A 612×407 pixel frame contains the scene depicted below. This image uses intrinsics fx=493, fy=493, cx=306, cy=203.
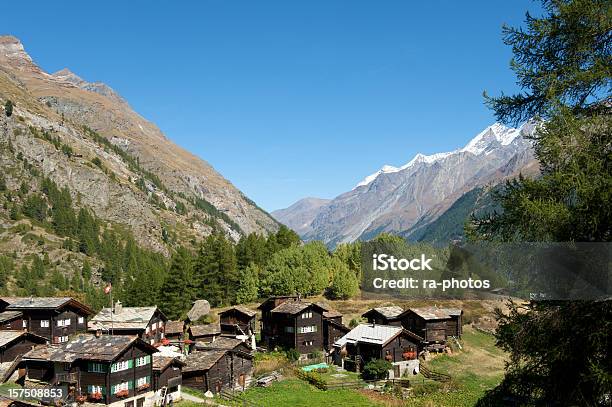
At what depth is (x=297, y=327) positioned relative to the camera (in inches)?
2662

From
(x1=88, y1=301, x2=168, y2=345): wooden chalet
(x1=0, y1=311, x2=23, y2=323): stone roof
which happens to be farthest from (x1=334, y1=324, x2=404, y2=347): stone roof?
(x1=0, y1=311, x2=23, y2=323): stone roof

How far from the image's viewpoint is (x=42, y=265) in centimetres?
16462

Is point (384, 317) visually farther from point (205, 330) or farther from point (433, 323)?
point (205, 330)

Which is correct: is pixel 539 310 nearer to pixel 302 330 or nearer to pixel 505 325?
pixel 505 325

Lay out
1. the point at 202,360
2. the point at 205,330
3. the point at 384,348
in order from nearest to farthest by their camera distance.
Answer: the point at 202,360, the point at 384,348, the point at 205,330

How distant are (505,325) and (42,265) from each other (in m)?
178

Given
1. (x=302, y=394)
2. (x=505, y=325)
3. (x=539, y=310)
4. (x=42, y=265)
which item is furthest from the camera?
(x=42, y=265)

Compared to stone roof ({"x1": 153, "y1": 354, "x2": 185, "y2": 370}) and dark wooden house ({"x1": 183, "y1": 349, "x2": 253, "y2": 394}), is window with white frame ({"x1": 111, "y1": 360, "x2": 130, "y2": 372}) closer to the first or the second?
stone roof ({"x1": 153, "y1": 354, "x2": 185, "y2": 370})

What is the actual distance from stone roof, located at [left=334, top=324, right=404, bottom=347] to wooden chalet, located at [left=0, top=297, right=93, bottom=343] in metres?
36.9

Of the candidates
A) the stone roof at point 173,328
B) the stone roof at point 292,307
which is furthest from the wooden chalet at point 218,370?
the stone roof at point 173,328

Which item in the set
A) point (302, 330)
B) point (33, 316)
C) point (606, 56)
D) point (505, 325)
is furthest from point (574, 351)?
point (33, 316)

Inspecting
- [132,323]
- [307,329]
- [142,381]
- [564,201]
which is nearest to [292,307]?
[307,329]

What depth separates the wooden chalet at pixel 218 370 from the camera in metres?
51.4

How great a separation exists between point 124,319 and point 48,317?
969cm
